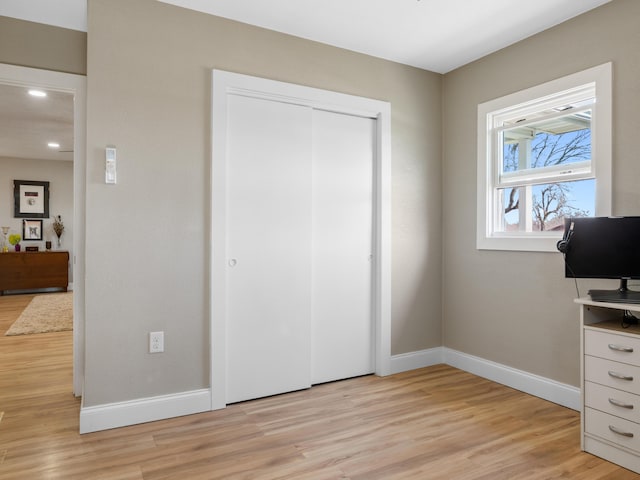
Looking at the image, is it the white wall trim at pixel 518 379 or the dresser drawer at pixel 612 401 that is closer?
the dresser drawer at pixel 612 401

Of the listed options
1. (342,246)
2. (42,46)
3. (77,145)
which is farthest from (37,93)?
(342,246)

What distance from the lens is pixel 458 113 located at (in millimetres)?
3621

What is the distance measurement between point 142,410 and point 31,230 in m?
7.32

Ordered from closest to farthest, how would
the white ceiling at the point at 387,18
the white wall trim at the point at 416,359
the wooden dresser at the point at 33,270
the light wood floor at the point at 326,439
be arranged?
the light wood floor at the point at 326,439
the white ceiling at the point at 387,18
the white wall trim at the point at 416,359
the wooden dresser at the point at 33,270

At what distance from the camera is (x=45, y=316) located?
221 inches

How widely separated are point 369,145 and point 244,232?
4.27 feet

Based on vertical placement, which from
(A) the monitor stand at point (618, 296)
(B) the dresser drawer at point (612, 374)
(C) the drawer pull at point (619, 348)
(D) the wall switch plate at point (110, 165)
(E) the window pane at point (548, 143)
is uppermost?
(E) the window pane at point (548, 143)

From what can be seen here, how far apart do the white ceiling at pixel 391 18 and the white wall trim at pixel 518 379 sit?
2.44m

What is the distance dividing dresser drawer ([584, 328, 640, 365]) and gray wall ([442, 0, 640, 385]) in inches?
23.5

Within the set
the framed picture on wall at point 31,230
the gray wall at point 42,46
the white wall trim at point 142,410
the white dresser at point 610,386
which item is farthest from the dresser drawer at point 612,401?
the framed picture on wall at point 31,230

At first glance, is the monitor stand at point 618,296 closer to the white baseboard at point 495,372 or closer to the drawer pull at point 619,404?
the drawer pull at point 619,404

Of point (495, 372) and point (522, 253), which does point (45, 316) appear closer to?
point (495, 372)

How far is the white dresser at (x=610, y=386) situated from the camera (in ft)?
6.65

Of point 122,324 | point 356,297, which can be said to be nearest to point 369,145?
point 356,297
